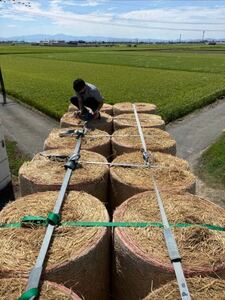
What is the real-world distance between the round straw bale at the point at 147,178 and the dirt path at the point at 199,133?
3227mm

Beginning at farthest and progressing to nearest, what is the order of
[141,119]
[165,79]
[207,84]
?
[165,79], [207,84], [141,119]

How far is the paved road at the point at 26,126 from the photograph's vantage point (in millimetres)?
12126

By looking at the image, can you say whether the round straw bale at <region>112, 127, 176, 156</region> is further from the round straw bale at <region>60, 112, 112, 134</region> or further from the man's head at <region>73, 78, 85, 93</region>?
the man's head at <region>73, 78, 85, 93</region>

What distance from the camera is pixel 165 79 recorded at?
27.3 metres

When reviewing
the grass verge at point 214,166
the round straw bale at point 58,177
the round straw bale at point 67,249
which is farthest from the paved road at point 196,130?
the round straw bale at point 67,249

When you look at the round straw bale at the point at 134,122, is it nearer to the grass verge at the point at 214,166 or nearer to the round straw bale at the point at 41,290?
the grass verge at the point at 214,166

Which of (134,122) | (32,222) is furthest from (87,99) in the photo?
(32,222)

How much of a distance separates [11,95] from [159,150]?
17396 millimetres

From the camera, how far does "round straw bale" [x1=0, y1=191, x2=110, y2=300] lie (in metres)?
3.19

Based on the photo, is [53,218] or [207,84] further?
[207,84]

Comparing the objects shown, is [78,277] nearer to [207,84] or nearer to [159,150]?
[159,150]

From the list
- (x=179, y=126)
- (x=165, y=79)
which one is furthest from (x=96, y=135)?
(x=165, y=79)

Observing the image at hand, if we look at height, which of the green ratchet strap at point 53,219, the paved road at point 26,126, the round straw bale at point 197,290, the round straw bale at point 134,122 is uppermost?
the green ratchet strap at point 53,219

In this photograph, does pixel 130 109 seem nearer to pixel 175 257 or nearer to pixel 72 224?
pixel 72 224
